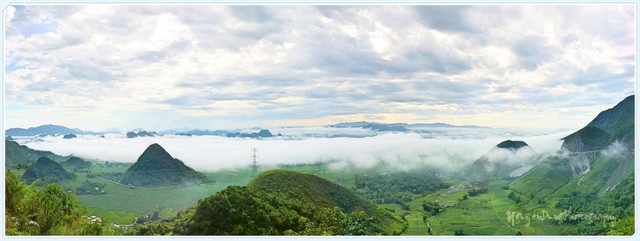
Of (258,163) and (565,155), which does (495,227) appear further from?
(258,163)

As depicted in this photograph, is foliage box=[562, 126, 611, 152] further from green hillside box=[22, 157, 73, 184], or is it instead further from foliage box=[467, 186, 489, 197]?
green hillside box=[22, 157, 73, 184]

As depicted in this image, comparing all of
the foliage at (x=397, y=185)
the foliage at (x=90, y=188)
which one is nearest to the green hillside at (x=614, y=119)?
the foliage at (x=397, y=185)

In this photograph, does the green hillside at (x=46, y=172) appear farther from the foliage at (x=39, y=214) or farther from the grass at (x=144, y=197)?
the foliage at (x=39, y=214)

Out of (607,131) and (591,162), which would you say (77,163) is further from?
(607,131)

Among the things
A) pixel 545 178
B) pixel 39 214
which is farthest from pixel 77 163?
pixel 545 178

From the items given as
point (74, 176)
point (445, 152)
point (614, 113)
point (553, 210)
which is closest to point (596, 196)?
point (553, 210)

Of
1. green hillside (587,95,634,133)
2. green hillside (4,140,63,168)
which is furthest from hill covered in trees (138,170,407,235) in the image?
green hillside (587,95,634,133)
